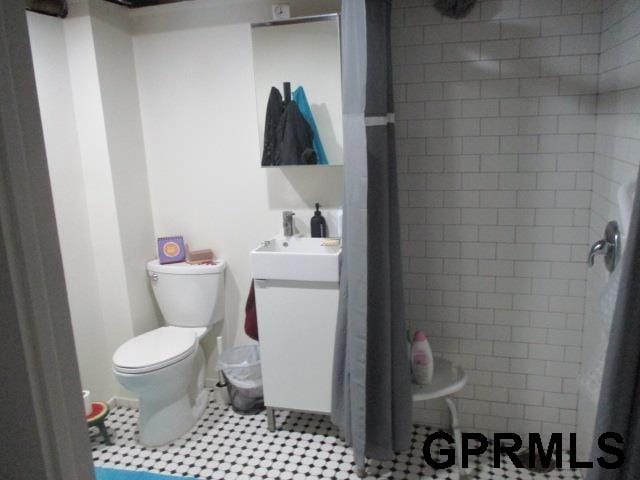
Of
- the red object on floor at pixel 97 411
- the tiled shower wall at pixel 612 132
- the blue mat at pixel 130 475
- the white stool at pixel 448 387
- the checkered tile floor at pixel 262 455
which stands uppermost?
the tiled shower wall at pixel 612 132

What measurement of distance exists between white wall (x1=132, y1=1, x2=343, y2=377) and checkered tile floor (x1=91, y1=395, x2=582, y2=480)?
0.54 metres

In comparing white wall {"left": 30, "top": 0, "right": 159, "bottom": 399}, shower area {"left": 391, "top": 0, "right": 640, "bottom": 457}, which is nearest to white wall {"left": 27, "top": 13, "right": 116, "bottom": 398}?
white wall {"left": 30, "top": 0, "right": 159, "bottom": 399}

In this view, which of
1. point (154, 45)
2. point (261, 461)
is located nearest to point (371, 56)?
point (154, 45)

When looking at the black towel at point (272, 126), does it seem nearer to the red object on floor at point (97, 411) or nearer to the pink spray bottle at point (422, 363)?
the pink spray bottle at point (422, 363)

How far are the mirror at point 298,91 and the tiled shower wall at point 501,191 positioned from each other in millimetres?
330

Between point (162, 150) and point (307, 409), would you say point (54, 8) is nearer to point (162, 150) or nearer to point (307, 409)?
point (162, 150)

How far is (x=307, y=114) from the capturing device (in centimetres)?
243

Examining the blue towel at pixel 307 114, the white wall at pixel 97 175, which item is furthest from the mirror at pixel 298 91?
the white wall at pixel 97 175

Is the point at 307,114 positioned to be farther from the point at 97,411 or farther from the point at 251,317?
the point at 97,411

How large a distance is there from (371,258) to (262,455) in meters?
1.18

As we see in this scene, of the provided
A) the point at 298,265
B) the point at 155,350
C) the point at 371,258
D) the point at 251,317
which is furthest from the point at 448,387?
the point at 155,350

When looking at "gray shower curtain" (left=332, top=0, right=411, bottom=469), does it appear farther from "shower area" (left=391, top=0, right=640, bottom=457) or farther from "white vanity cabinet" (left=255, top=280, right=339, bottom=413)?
"shower area" (left=391, top=0, right=640, bottom=457)

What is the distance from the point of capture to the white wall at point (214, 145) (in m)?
2.53

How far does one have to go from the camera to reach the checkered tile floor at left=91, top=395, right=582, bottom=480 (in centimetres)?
224
